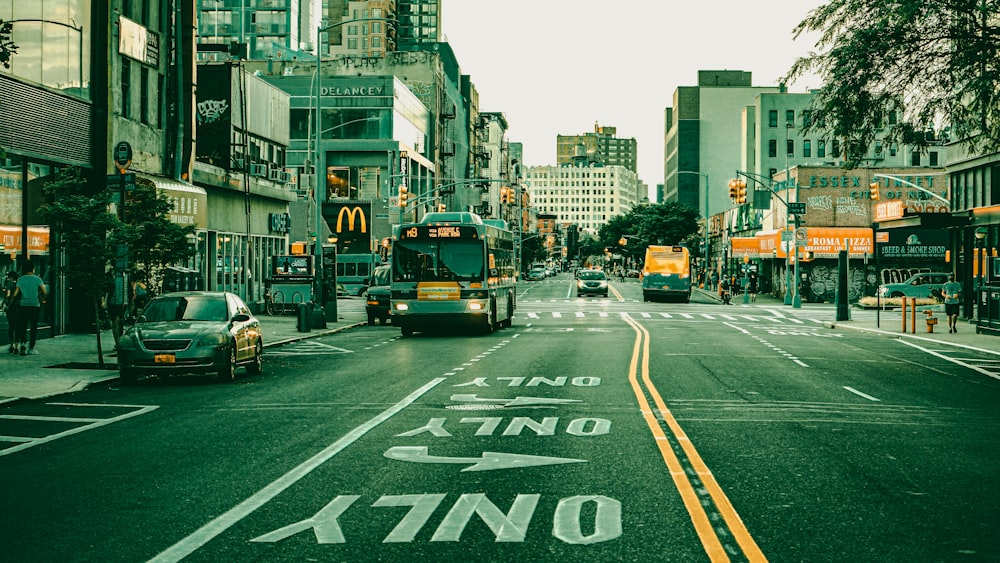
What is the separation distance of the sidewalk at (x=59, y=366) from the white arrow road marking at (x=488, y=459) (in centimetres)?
753

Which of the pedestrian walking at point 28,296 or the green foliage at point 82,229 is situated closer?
the green foliage at point 82,229

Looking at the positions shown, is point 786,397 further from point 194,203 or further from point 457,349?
point 194,203

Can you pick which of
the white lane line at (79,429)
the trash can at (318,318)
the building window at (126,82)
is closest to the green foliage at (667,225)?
the trash can at (318,318)

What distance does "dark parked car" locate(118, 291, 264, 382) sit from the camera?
17.4m

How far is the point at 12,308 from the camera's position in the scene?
22344mm

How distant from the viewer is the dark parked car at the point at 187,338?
17.4 meters

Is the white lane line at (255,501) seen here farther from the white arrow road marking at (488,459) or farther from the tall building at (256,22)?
the tall building at (256,22)

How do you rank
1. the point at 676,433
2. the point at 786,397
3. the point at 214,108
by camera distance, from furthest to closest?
the point at 214,108, the point at 786,397, the point at 676,433

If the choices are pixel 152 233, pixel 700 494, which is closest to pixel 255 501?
pixel 700 494

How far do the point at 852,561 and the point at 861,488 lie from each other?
2443 millimetres

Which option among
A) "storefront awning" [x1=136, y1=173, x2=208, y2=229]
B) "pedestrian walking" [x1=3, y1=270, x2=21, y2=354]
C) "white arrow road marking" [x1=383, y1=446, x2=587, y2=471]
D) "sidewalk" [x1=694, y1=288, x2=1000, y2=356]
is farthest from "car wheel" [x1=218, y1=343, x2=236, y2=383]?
"sidewalk" [x1=694, y1=288, x2=1000, y2=356]

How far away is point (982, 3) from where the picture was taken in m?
18.7

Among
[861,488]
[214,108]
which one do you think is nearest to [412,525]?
[861,488]

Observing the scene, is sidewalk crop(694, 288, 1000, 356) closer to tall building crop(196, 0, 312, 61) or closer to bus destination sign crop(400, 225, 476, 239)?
bus destination sign crop(400, 225, 476, 239)
